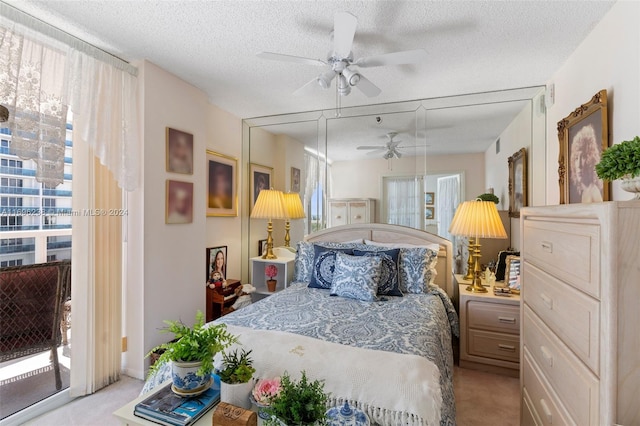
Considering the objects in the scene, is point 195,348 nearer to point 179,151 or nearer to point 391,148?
point 179,151

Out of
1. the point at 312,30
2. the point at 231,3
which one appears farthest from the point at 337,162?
the point at 231,3

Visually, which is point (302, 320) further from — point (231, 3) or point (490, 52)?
point (490, 52)

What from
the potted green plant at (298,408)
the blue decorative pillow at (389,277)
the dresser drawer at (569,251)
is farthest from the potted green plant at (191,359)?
the blue decorative pillow at (389,277)

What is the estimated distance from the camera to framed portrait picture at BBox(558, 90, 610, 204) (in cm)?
181

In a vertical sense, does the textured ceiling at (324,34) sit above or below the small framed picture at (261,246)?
above

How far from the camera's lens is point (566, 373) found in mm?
1118

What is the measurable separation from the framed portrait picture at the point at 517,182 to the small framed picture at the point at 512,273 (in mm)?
503

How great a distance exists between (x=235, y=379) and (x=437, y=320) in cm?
139

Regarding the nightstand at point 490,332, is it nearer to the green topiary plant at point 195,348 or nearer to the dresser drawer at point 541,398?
the dresser drawer at point 541,398

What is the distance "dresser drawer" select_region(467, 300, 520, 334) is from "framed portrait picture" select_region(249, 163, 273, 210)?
2720mm

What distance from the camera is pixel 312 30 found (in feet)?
6.61

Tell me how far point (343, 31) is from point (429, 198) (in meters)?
2.08

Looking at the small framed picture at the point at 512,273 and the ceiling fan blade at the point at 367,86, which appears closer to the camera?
the ceiling fan blade at the point at 367,86

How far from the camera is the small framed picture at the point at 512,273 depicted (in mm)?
2727
